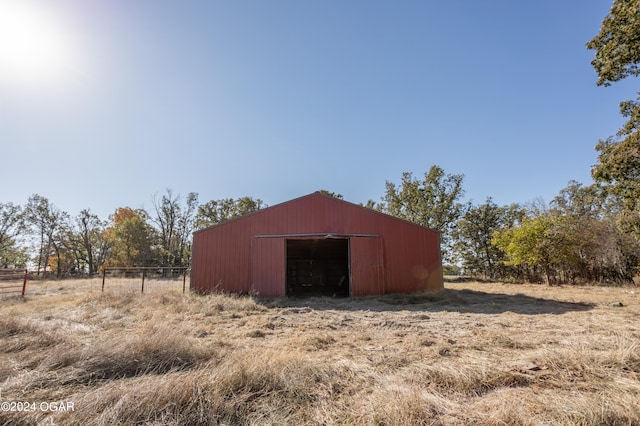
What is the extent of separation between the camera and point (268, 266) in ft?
40.4

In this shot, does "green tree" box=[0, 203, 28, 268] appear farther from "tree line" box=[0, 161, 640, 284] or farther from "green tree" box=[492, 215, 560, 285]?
"green tree" box=[492, 215, 560, 285]

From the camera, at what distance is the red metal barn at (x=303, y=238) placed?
1230 centimetres

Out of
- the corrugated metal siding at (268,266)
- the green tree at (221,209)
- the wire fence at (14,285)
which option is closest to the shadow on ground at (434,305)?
the corrugated metal siding at (268,266)

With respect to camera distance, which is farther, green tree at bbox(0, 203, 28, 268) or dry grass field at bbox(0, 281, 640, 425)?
green tree at bbox(0, 203, 28, 268)

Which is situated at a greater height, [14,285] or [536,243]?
[536,243]

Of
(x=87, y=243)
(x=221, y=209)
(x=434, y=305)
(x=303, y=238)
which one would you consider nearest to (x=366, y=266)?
(x=303, y=238)

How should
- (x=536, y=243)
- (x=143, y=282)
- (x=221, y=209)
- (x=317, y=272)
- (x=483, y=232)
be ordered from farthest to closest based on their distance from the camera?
(x=221, y=209) → (x=483, y=232) → (x=317, y=272) → (x=536, y=243) → (x=143, y=282)

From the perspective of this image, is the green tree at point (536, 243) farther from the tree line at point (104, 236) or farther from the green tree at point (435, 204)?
the tree line at point (104, 236)

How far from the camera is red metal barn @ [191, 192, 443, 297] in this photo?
40.4 feet

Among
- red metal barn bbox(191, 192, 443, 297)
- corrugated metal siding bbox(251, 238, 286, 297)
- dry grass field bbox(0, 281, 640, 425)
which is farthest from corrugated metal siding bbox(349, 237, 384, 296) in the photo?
dry grass field bbox(0, 281, 640, 425)

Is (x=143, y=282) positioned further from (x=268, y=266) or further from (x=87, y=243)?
(x=87, y=243)

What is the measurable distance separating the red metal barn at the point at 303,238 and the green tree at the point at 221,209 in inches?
898

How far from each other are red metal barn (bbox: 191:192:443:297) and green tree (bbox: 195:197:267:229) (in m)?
22.8

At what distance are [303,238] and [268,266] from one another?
1910mm
